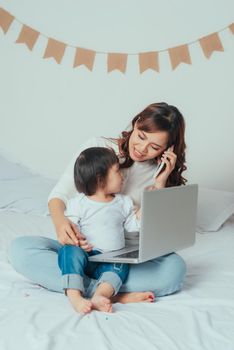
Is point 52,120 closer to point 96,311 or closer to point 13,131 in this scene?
point 13,131

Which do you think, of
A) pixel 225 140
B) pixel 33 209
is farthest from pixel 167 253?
pixel 225 140

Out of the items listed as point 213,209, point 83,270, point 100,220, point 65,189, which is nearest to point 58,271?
point 83,270

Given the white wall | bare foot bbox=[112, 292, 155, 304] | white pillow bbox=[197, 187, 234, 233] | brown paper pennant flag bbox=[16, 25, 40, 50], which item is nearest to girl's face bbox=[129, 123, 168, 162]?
bare foot bbox=[112, 292, 155, 304]

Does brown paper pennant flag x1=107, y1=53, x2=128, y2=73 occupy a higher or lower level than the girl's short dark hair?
higher

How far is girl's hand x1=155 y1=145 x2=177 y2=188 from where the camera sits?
1.38m

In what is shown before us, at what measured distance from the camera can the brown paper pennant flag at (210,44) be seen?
216 centimetres

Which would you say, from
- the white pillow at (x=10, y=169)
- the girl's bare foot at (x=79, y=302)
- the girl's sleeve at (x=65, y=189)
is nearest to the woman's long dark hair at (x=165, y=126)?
the girl's sleeve at (x=65, y=189)

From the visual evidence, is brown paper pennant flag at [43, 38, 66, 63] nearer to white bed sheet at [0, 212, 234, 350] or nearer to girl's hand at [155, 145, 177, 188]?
girl's hand at [155, 145, 177, 188]

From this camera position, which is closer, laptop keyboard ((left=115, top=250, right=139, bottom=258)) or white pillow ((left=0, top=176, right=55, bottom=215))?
laptop keyboard ((left=115, top=250, right=139, bottom=258))

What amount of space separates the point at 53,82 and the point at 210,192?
876mm

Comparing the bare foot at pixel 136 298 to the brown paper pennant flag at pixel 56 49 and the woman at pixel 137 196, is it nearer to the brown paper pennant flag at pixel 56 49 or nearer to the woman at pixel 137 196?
the woman at pixel 137 196

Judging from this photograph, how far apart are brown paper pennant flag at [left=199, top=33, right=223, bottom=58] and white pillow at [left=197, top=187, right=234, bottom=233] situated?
0.59m

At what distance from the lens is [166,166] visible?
1.38 metres

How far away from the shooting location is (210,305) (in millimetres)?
1102
